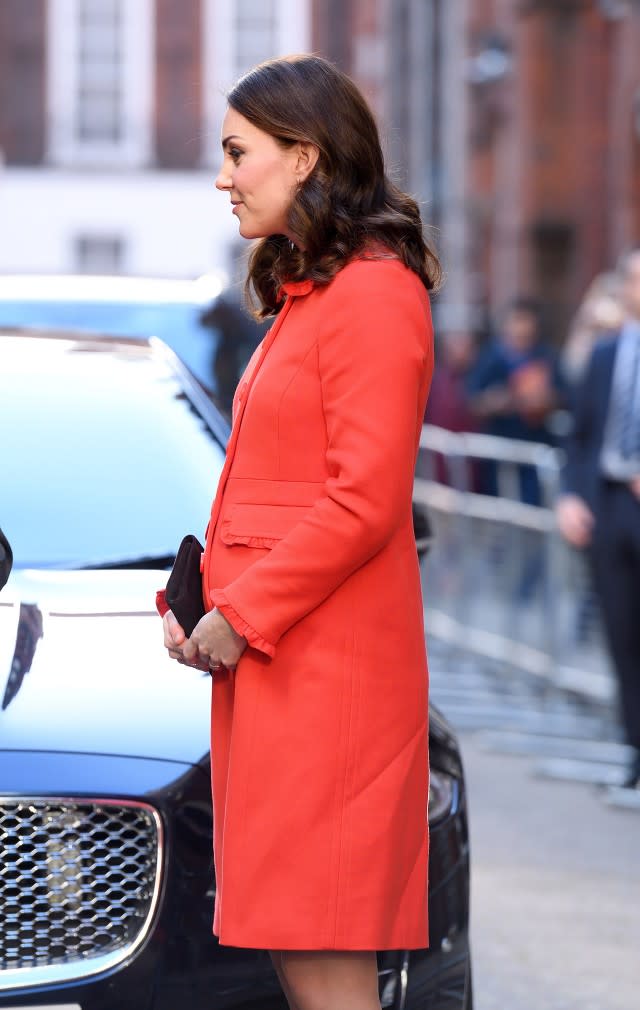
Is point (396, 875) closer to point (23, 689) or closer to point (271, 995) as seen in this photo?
point (271, 995)

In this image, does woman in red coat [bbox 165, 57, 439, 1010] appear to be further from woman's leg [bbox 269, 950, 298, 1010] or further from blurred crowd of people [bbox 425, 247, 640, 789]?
blurred crowd of people [bbox 425, 247, 640, 789]

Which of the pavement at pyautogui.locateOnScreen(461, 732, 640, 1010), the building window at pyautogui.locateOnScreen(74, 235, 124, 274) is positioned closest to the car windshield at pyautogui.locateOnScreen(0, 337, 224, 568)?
the pavement at pyautogui.locateOnScreen(461, 732, 640, 1010)

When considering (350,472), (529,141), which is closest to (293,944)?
(350,472)

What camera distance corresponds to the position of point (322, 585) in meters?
2.84

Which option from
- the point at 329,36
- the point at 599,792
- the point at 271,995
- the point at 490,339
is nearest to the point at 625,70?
the point at 490,339

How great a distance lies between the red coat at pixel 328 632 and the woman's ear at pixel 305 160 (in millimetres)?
150

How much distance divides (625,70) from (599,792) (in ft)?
38.1

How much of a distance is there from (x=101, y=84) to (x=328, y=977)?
4175 cm

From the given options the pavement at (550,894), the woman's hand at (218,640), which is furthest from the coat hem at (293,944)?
the pavement at (550,894)

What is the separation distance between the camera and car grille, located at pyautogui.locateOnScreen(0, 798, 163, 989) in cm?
326

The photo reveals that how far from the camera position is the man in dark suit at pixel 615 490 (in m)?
7.14

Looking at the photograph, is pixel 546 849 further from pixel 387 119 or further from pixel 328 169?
pixel 387 119

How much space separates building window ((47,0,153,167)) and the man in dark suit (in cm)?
3664

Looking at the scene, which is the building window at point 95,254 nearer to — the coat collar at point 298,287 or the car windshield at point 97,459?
the car windshield at point 97,459
